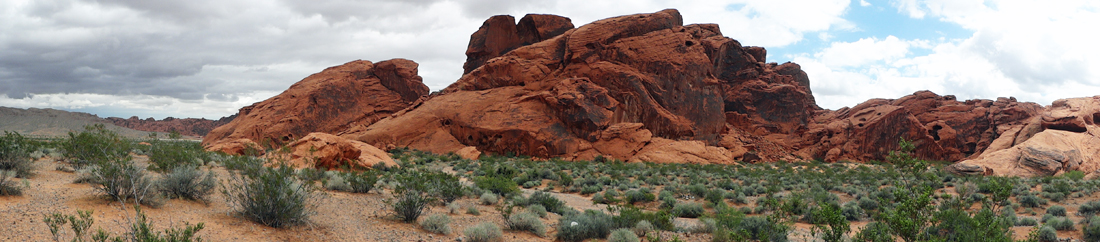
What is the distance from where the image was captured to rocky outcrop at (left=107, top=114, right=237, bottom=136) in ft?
359

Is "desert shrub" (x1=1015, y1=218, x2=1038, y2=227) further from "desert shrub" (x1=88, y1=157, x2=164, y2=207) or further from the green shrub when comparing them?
"desert shrub" (x1=88, y1=157, x2=164, y2=207)

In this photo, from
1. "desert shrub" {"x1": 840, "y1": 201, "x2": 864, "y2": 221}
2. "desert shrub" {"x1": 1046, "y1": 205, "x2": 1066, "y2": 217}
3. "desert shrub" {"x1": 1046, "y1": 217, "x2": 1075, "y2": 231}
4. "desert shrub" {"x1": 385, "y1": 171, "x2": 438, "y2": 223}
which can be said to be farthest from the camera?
"desert shrub" {"x1": 840, "y1": 201, "x2": 864, "y2": 221}

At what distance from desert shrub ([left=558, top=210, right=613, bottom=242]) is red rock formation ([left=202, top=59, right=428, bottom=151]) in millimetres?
30275

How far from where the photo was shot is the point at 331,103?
1526 inches

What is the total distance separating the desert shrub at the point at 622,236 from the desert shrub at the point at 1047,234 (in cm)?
779

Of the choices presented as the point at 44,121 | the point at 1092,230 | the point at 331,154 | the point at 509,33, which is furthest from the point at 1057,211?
the point at 44,121

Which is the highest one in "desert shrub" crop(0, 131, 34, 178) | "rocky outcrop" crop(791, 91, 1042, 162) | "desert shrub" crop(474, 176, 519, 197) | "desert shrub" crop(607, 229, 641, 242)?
"rocky outcrop" crop(791, 91, 1042, 162)

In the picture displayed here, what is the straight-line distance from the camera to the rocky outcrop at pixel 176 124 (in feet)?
359

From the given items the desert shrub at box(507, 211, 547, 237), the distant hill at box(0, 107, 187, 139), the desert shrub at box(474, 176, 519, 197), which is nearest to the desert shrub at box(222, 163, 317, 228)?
the desert shrub at box(507, 211, 547, 237)

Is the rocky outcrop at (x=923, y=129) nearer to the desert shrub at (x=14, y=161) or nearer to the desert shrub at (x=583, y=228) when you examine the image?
the desert shrub at (x=583, y=228)

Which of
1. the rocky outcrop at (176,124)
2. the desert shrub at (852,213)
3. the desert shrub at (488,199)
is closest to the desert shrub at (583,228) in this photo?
the desert shrub at (488,199)

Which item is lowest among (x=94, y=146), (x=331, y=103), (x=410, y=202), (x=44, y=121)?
(x=410, y=202)

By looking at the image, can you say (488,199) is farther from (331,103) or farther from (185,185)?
(331,103)

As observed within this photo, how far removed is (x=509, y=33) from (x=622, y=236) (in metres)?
37.8
